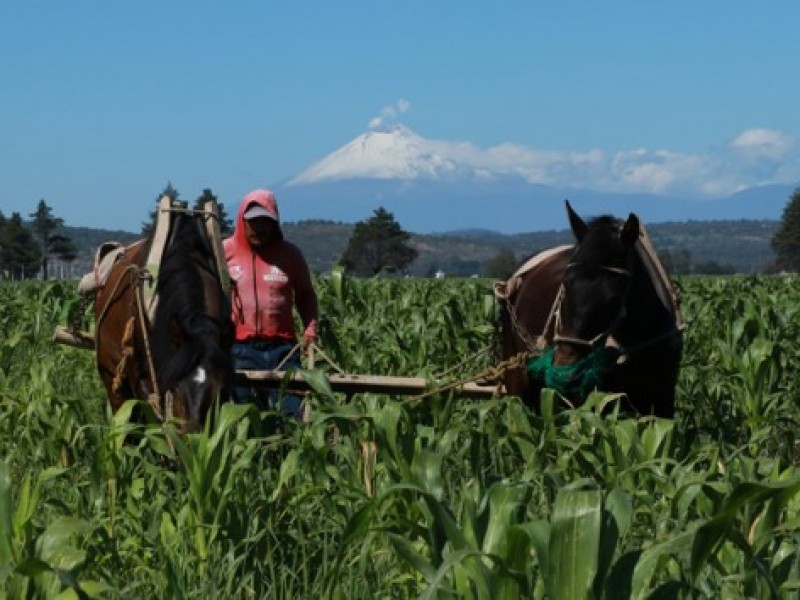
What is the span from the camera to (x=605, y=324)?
348 inches

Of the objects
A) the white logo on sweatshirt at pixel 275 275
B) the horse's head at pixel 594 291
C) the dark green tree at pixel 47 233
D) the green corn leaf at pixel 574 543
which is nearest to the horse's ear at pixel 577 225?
the horse's head at pixel 594 291

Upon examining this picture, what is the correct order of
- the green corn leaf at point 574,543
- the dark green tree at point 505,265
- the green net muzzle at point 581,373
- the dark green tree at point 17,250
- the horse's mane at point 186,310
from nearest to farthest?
1. the green corn leaf at point 574,543
2. the horse's mane at point 186,310
3. the green net muzzle at point 581,373
4. the dark green tree at point 505,265
5. the dark green tree at point 17,250

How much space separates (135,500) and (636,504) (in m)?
2.13

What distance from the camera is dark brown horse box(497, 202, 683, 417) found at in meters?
8.75

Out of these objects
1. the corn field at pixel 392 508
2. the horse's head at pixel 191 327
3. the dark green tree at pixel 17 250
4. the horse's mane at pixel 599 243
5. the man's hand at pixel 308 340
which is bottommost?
the dark green tree at pixel 17 250

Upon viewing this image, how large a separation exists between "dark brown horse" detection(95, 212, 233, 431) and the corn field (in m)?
0.31

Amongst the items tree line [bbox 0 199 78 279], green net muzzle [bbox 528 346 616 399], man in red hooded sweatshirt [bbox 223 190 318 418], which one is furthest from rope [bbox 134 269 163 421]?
tree line [bbox 0 199 78 279]

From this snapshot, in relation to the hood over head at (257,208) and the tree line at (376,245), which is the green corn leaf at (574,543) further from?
the tree line at (376,245)

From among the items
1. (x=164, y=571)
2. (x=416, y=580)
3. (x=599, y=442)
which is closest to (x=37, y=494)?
(x=164, y=571)

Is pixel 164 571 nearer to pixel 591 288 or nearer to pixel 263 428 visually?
pixel 263 428

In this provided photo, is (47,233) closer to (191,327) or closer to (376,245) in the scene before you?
(376,245)

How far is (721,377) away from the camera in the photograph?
12.1m

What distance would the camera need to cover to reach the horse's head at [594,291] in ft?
28.7

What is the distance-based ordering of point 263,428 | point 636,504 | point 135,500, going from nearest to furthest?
point 636,504
point 135,500
point 263,428
